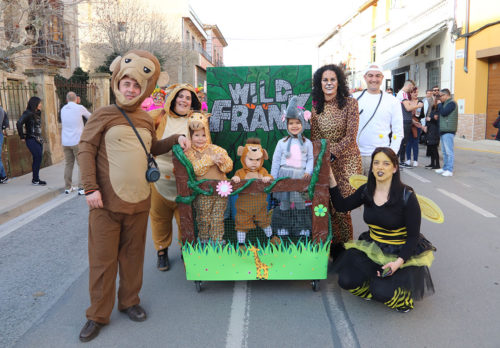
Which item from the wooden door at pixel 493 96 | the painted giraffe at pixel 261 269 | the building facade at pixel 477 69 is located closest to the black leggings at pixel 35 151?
the painted giraffe at pixel 261 269

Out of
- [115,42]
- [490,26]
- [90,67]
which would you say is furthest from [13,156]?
[90,67]

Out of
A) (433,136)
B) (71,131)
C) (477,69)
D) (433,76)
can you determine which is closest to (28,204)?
(71,131)

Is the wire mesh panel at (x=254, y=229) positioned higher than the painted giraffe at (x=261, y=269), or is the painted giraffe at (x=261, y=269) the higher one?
the wire mesh panel at (x=254, y=229)

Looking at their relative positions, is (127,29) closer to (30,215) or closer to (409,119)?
(409,119)

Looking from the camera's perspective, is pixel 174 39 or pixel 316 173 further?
pixel 174 39

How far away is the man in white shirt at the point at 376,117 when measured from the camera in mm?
4562

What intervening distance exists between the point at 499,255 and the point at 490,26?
12960 mm

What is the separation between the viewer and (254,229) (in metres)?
3.95

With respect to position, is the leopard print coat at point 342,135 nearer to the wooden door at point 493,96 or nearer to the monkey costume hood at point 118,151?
the monkey costume hood at point 118,151

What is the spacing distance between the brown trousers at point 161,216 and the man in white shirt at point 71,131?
4415 millimetres

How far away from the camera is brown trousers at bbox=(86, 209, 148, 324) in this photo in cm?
322

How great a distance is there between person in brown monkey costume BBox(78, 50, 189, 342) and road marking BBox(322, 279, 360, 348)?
1517 millimetres

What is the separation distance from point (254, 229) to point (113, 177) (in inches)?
54.4

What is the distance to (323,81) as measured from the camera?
4387 mm
